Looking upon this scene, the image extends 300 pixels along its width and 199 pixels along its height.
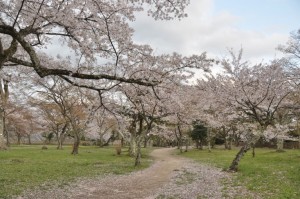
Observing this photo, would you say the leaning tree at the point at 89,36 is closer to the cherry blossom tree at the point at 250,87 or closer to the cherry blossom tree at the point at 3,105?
the cherry blossom tree at the point at 250,87

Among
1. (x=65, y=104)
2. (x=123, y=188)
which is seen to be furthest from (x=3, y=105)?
(x=123, y=188)

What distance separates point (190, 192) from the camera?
14.4 meters

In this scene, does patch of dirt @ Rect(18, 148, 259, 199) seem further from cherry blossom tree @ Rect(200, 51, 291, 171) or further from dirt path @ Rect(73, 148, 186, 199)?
cherry blossom tree @ Rect(200, 51, 291, 171)

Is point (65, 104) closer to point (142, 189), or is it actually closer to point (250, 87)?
point (250, 87)

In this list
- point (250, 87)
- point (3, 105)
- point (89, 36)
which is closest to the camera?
point (89, 36)

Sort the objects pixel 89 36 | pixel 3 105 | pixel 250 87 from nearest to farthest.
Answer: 1. pixel 89 36
2. pixel 250 87
3. pixel 3 105

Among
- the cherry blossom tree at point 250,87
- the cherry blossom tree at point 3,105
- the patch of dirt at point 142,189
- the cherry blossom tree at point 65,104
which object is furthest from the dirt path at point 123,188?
the cherry blossom tree at point 3,105

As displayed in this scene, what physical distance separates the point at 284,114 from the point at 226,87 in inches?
844

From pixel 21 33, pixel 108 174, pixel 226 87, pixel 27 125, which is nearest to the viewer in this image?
pixel 21 33

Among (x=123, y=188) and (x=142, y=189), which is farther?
(x=123, y=188)

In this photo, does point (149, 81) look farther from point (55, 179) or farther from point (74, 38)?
point (55, 179)

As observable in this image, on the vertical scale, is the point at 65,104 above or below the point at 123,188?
above

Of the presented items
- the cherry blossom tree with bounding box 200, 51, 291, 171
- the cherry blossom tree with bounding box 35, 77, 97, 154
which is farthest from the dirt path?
the cherry blossom tree with bounding box 35, 77, 97, 154

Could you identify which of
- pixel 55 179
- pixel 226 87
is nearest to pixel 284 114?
pixel 226 87
